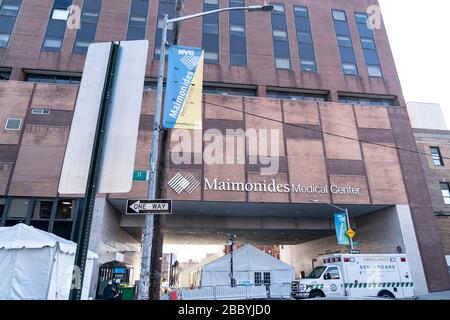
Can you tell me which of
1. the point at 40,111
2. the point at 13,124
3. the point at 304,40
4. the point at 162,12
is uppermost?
the point at 162,12

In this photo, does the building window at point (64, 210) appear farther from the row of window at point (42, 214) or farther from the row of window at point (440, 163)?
the row of window at point (440, 163)

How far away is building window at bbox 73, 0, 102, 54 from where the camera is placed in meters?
30.7

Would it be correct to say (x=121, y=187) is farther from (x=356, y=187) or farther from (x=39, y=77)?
(x=39, y=77)

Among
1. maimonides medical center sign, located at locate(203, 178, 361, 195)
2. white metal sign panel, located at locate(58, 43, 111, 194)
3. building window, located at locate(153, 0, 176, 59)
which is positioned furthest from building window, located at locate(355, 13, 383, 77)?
white metal sign panel, located at locate(58, 43, 111, 194)

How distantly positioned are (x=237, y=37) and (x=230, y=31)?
99 centimetres

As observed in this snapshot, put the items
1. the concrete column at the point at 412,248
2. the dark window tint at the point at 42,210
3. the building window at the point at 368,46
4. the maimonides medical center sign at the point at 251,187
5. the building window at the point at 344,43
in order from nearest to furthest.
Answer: the dark window tint at the point at 42,210
the maimonides medical center sign at the point at 251,187
the concrete column at the point at 412,248
the building window at the point at 344,43
the building window at the point at 368,46

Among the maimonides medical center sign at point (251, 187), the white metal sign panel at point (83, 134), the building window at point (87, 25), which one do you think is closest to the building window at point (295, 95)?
the maimonides medical center sign at point (251, 187)

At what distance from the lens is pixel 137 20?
3275cm

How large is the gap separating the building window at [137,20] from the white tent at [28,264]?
76.7 feet

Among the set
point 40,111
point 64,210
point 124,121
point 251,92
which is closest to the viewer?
point 124,121

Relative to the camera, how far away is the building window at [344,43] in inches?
1348

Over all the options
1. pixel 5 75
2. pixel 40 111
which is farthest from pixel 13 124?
pixel 5 75

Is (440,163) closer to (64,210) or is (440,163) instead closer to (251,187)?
(251,187)

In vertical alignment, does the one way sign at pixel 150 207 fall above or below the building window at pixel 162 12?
below
